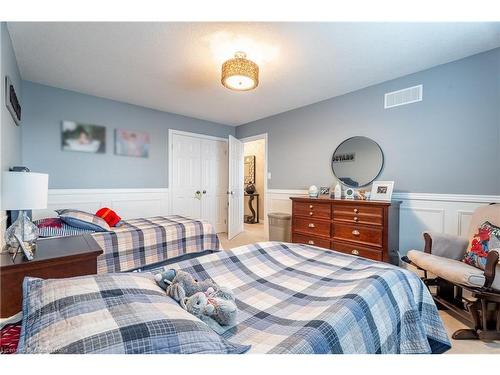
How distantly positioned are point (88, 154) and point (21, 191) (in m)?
2.49

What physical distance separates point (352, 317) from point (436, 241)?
1.97 metres

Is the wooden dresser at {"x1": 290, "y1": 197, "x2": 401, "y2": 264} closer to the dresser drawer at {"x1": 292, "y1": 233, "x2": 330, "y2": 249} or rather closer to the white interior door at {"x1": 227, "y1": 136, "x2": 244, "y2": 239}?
the dresser drawer at {"x1": 292, "y1": 233, "x2": 330, "y2": 249}

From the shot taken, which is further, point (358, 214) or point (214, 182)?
point (214, 182)

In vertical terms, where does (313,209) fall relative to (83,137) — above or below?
below

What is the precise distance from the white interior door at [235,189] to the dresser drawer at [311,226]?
1596mm

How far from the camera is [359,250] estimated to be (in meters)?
2.76

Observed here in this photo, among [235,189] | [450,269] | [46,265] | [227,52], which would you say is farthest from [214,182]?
[450,269]

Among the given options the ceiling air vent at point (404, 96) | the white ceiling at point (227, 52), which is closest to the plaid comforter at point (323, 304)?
the white ceiling at point (227, 52)

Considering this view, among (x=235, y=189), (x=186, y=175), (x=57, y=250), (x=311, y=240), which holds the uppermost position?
(x=186, y=175)

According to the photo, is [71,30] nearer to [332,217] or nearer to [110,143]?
[110,143]

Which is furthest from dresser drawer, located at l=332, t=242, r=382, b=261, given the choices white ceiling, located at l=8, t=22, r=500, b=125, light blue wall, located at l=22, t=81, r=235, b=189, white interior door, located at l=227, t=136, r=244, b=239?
light blue wall, located at l=22, t=81, r=235, b=189

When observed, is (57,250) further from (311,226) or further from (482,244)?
(482,244)
